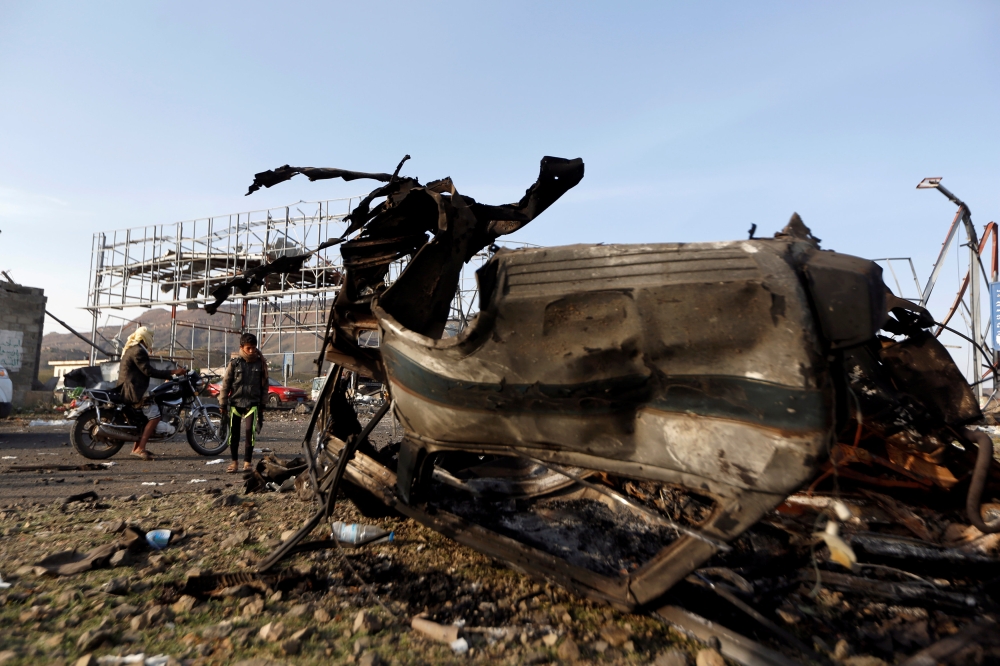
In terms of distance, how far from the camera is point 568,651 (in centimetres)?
221

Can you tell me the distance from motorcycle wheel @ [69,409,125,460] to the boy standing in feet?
6.44

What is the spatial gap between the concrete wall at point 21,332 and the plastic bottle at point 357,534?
1462cm

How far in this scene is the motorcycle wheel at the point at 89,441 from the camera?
7180 millimetres

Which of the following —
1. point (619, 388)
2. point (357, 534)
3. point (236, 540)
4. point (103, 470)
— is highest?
point (619, 388)

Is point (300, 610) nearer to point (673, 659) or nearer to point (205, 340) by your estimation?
point (673, 659)

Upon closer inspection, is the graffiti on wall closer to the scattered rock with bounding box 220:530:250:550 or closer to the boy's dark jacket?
the boy's dark jacket

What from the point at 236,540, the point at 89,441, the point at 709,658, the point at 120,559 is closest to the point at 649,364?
the point at 709,658

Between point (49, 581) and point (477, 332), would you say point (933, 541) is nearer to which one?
point (477, 332)

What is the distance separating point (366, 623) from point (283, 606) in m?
0.48

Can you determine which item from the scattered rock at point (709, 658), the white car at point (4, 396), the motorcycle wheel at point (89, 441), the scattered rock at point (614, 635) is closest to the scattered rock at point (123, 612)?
the scattered rock at point (614, 635)

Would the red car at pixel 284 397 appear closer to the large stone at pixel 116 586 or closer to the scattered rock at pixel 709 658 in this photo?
the large stone at pixel 116 586

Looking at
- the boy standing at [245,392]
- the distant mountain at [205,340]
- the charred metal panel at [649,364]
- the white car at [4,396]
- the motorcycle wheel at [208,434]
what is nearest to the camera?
the charred metal panel at [649,364]

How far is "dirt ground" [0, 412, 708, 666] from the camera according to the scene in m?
2.21

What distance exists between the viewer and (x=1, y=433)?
975 centimetres
